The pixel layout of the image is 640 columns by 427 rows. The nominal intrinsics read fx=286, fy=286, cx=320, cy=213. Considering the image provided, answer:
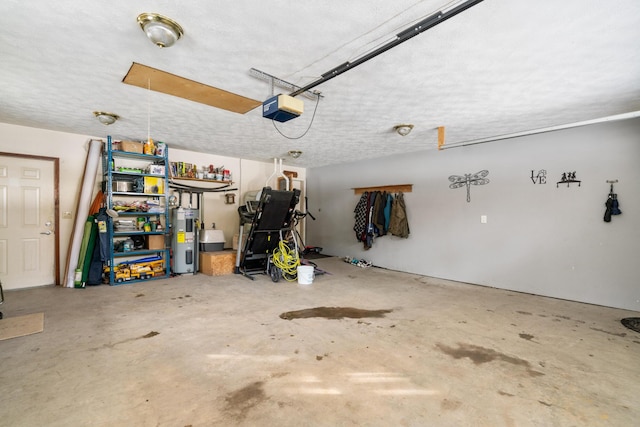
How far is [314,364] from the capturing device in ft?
7.55

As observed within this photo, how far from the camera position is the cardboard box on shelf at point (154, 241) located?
5.23 metres

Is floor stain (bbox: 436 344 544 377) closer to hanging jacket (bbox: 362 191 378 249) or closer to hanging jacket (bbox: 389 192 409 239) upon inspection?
hanging jacket (bbox: 389 192 409 239)

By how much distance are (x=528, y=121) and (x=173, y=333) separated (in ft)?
16.9

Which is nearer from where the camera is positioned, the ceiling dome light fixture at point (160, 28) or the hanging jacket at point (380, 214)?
the ceiling dome light fixture at point (160, 28)

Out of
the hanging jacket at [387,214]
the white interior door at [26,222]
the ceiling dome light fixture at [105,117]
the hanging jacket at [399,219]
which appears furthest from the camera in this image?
the hanging jacket at [387,214]

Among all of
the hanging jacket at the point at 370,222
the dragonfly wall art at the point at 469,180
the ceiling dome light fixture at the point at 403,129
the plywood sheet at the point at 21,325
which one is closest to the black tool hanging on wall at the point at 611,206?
the dragonfly wall art at the point at 469,180

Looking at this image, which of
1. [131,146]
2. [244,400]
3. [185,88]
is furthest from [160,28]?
[131,146]

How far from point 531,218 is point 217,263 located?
212 inches

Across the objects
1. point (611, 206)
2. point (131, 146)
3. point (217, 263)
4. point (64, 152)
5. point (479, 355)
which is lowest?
point (479, 355)

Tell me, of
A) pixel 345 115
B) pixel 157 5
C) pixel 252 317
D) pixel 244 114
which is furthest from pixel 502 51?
pixel 252 317

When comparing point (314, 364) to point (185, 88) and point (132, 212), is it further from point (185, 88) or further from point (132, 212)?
point (132, 212)

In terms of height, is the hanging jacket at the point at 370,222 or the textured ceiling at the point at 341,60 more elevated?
the textured ceiling at the point at 341,60

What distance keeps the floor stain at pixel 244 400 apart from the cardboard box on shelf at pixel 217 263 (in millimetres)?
3673

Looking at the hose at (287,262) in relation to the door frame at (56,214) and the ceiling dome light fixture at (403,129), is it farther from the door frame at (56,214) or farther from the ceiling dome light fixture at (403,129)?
the door frame at (56,214)
